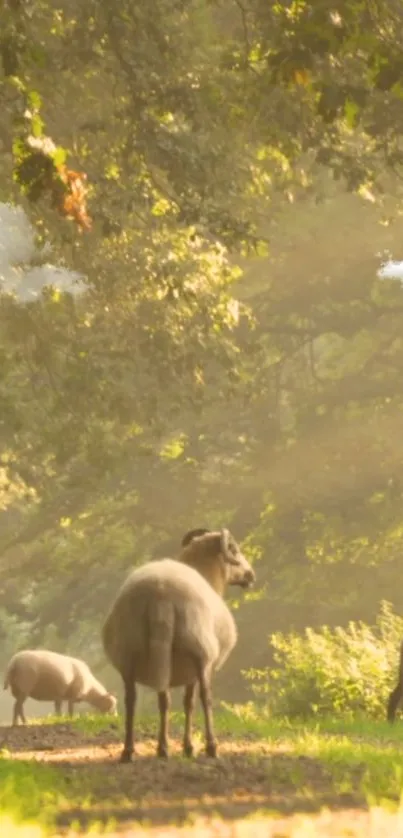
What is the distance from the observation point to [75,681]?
22.2 metres

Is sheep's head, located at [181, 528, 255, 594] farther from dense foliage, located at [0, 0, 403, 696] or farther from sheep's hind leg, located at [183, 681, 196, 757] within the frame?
dense foliage, located at [0, 0, 403, 696]

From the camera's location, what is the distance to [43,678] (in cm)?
2094

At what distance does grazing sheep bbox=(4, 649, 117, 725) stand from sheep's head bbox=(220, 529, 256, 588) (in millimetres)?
9090

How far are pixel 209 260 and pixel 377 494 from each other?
16.9 m

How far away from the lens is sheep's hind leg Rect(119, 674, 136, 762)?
8.74 metres

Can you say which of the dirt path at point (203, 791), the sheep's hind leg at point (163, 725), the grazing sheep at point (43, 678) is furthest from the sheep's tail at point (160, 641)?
the grazing sheep at point (43, 678)

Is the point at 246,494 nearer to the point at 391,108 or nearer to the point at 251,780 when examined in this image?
the point at 391,108

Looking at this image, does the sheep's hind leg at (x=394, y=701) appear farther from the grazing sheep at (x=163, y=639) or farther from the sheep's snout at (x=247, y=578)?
the grazing sheep at (x=163, y=639)

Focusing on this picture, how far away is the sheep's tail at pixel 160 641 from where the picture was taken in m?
8.61

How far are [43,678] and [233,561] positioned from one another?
10.8m

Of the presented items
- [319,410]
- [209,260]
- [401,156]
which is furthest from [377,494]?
[401,156]

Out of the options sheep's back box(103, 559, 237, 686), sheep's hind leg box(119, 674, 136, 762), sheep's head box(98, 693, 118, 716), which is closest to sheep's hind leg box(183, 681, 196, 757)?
sheep's back box(103, 559, 237, 686)

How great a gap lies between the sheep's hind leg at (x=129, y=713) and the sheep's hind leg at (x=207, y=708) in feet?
1.65

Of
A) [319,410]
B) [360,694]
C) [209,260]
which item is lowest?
[360,694]
